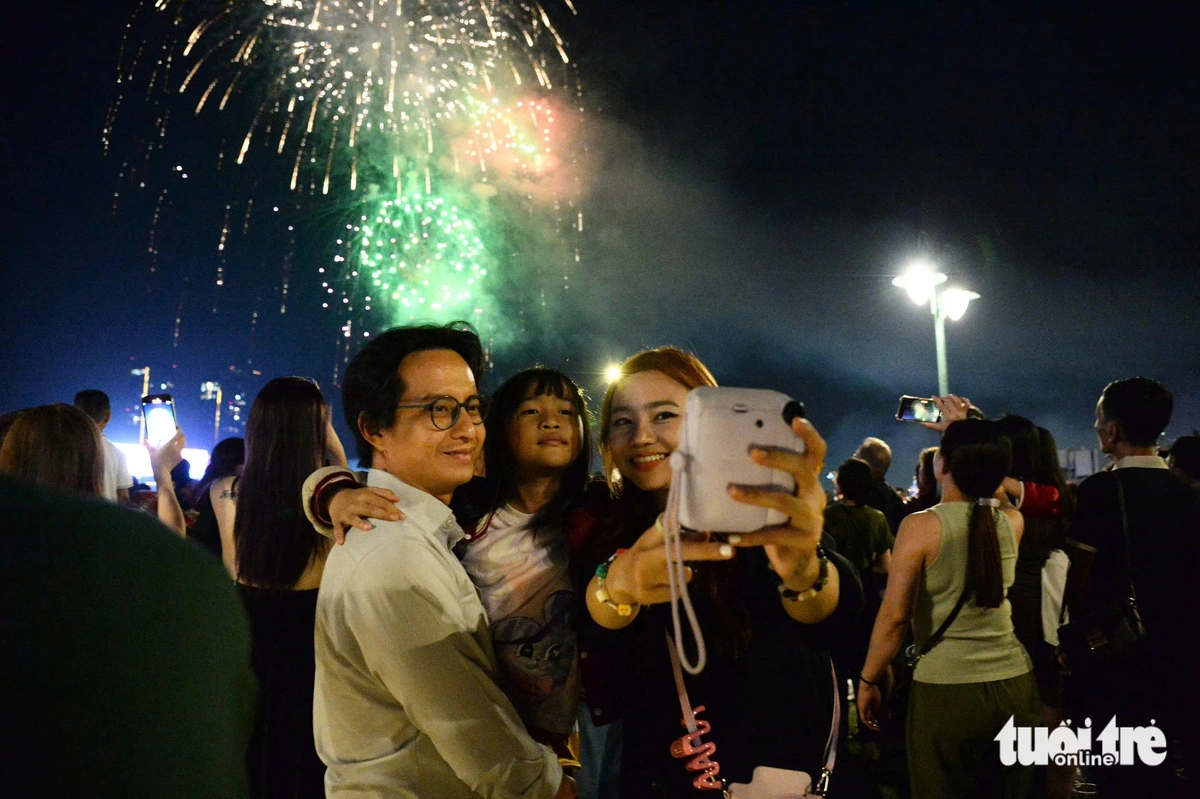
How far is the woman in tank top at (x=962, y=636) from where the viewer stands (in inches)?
138

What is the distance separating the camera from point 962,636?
360 cm

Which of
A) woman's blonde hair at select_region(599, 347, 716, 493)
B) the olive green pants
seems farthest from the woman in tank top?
woman's blonde hair at select_region(599, 347, 716, 493)

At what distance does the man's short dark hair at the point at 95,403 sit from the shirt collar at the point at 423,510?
4930mm

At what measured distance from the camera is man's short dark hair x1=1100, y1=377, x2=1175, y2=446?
3846 mm

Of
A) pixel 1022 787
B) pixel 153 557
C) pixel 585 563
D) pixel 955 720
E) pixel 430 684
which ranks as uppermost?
pixel 153 557

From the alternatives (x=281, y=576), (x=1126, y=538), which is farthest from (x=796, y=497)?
(x=1126, y=538)

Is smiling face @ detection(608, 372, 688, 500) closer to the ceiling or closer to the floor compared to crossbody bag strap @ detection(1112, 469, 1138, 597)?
closer to the ceiling

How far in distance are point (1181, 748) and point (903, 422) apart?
237 cm

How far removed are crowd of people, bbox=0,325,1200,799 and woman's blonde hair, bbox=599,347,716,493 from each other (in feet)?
0.05

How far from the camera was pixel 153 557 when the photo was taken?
75 cm

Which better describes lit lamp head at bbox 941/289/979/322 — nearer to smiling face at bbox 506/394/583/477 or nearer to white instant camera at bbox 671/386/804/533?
smiling face at bbox 506/394/583/477

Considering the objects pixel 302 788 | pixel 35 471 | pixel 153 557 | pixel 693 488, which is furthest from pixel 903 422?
pixel 35 471

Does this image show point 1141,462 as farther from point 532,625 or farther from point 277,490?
point 277,490

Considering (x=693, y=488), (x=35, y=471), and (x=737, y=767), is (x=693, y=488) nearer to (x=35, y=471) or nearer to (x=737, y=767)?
(x=737, y=767)
